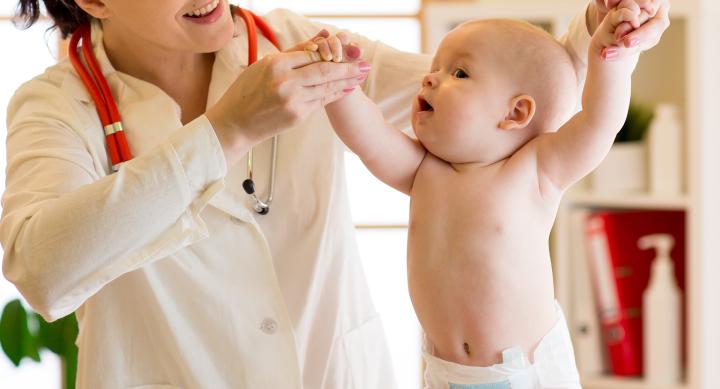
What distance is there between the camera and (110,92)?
58.7 inches

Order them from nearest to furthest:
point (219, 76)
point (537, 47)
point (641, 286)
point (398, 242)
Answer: point (537, 47) → point (219, 76) → point (641, 286) → point (398, 242)

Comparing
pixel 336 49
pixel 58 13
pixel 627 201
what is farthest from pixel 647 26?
pixel 627 201

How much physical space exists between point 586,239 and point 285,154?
54.5 inches

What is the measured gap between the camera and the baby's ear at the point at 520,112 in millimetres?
1278

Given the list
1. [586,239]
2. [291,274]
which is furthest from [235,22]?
[586,239]

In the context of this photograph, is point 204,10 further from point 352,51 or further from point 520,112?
point 520,112

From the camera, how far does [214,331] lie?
1.51 metres

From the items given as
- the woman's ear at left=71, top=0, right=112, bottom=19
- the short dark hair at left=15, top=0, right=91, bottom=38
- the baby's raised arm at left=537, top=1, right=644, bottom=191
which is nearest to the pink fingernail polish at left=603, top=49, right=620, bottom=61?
the baby's raised arm at left=537, top=1, right=644, bottom=191

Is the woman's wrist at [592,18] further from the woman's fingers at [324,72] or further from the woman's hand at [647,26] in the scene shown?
the woman's fingers at [324,72]

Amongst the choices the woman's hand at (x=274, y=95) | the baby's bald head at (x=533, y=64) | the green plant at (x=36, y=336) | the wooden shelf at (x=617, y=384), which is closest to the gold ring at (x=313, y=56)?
the woman's hand at (x=274, y=95)

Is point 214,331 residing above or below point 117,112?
below

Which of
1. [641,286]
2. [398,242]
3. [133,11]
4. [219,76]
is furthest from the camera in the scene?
[398,242]

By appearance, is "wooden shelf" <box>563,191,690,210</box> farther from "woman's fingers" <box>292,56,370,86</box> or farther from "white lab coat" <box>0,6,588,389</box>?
"woman's fingers" <box>292,56,370,86</box>

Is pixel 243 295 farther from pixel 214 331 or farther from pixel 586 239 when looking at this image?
pixel 586 239
